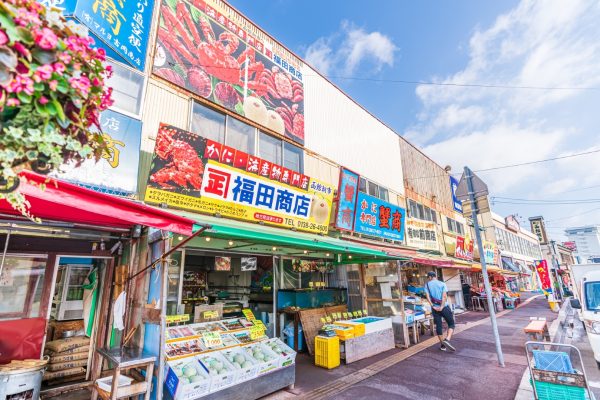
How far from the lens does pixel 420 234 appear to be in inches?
634

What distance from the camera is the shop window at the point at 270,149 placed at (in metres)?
9.56

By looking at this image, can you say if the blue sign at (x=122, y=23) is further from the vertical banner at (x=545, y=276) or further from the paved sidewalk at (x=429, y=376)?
the vertical banner at (x=545, y=276)

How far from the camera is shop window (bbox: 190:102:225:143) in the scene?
7.99m

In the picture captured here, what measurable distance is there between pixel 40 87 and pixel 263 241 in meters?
5.00

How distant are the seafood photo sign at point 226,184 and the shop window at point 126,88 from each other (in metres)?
1.16

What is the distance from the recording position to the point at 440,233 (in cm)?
1969

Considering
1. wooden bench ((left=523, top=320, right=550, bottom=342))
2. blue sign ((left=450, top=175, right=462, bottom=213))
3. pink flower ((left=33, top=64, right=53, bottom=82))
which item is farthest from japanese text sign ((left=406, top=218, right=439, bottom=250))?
pink flower ((left=33, top=64, right=53, bottom=82))

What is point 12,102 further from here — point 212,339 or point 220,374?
point 212,339

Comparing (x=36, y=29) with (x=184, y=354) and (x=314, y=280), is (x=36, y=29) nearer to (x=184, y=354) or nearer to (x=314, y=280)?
(x=184, y=354)

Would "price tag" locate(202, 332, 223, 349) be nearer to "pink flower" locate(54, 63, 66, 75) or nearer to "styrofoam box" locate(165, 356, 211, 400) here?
"styrofoam box" locate(165, 356, 211, 400)

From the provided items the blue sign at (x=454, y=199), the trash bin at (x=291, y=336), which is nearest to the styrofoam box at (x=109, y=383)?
the trash bin at (x=291, y=336)

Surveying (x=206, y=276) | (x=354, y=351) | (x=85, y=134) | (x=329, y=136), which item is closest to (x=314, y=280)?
(x=354, y=351)

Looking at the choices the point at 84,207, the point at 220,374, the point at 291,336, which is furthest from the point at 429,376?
the point at 84,207

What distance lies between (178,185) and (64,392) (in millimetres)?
4470
